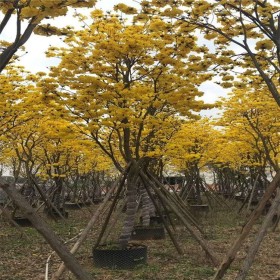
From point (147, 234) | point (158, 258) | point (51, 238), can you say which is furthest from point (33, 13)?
point (147, 234)

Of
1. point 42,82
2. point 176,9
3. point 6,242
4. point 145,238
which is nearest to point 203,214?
point 145,238

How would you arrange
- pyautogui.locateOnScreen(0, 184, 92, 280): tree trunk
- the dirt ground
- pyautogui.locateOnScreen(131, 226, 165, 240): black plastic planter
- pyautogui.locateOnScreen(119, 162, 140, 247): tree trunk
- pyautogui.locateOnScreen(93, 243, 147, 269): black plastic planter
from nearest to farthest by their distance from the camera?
pyautogui.locateOnScreen(0, 184, 92, 280): tree trunk
the dirt ground
pyautogui.locateOnScreen(93, 243, 147, 269): black plastic planter
pyautogui.locateOnScreen(119, 162, 140, 247): tree trunk
pyautogui.locateOnScreen(131, 226, 165, 240): black plastic planter

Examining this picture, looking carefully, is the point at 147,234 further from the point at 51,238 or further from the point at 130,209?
the point at 51,238

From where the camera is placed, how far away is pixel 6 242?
469 inches

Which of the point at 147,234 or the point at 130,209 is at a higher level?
the point at 130,209

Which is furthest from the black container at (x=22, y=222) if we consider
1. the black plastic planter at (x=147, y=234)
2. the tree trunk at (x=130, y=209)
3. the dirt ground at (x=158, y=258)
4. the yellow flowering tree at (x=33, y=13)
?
the yellow flowering tree at (x=33, y=13)

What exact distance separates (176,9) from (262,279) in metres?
4.68

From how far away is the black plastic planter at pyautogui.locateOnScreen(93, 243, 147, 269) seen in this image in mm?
8344

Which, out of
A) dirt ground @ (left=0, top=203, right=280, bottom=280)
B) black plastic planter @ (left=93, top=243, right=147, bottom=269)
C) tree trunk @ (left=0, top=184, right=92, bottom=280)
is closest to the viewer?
tree trunk @ (left=0, top=184, right=92, bottom=280)

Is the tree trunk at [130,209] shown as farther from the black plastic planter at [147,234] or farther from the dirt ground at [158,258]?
the black plastic planter at [147,234]

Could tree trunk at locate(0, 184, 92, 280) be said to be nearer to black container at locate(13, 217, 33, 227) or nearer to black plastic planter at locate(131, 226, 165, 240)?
black plastic planter at locate(131, 226, 165, 240)

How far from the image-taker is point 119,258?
8.35m

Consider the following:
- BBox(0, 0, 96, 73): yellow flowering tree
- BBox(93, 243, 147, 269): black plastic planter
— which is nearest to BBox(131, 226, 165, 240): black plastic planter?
BBox(93, 243, 147, 269): black plastic planter

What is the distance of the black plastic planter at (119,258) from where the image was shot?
8344 millimetres
